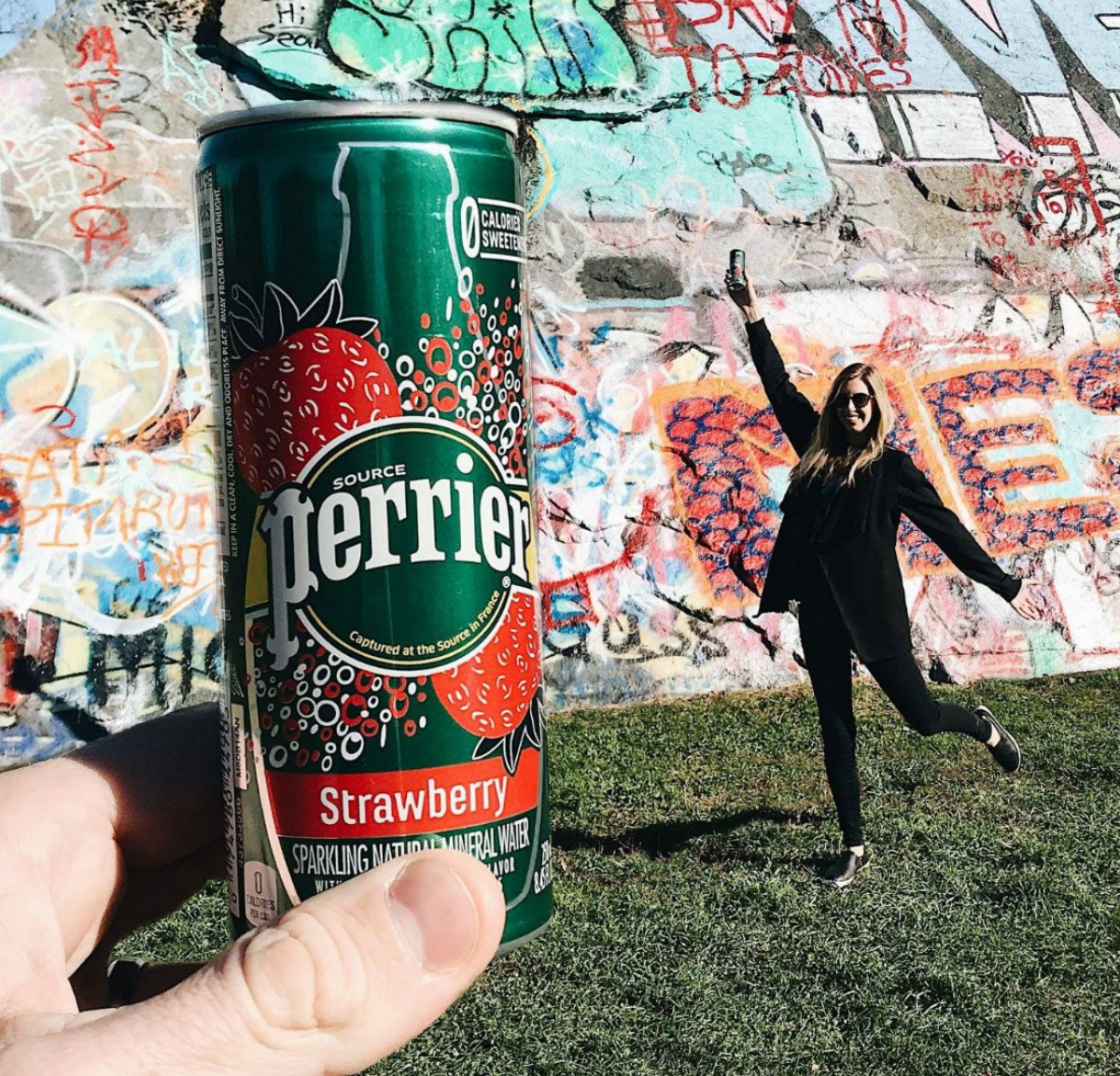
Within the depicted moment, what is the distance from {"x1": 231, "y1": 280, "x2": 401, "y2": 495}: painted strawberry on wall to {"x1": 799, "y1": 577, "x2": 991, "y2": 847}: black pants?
3.13 m

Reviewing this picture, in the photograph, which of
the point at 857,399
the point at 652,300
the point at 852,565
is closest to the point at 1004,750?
the point at 852,565

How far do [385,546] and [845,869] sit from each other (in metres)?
3.26

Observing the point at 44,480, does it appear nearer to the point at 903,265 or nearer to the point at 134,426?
the point at 134,426

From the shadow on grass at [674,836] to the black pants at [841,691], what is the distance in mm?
309

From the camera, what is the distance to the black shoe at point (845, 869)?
164 inches

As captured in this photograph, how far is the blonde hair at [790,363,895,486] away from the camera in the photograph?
14.2 feet

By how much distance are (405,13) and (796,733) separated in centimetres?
392

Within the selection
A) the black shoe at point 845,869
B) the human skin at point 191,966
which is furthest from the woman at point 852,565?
the human skin at point 191,966

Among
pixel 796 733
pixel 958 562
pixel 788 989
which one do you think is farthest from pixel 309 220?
pixel 796 733

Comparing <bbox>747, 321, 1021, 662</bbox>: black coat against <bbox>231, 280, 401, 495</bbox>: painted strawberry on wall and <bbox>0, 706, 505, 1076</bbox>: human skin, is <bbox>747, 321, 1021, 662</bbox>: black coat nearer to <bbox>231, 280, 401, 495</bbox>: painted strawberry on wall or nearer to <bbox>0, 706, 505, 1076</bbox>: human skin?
<bbox>0, 706, 505, 1076</bbox>: human skin

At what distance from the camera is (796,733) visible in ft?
17.9

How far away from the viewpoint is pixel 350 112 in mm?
1381

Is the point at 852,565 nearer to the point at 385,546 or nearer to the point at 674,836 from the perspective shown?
the point at 674,836

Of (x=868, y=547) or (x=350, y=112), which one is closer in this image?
(x=350, y=112)
